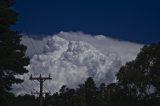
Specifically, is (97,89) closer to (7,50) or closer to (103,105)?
(103,105)

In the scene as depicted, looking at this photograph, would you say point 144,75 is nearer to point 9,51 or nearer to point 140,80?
point 140,80

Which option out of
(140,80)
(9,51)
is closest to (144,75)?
(140,80)

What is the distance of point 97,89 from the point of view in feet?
399

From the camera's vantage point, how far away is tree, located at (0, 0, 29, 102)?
4650 centimetres

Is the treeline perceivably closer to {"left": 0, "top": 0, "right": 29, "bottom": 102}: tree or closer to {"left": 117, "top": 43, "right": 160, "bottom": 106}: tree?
{"left": 117, "top": 43, "right": 160, "bottom": 106}: tree

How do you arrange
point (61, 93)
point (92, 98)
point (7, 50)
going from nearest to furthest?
point (7, 50) < point (92, 98) < point (61, 93)

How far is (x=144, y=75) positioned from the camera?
70188 millimetres

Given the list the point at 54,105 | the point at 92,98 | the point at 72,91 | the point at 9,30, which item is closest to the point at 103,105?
the point at 92,98

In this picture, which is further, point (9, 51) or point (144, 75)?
point (144, 75)

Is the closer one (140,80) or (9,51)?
(9,51)

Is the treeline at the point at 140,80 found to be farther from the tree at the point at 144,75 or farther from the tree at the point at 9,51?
the tree at the point at 9,51

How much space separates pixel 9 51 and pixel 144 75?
26911mm

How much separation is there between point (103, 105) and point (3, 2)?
187 ft

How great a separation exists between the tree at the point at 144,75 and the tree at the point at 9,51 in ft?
80.6
